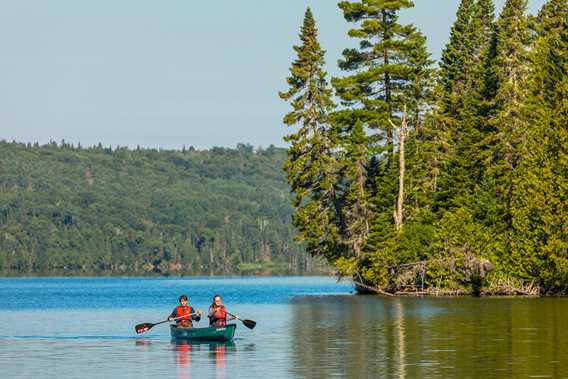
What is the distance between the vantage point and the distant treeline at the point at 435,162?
79.6 metres

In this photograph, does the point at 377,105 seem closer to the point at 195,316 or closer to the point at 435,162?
the point at 435,162

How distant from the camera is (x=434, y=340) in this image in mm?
45750

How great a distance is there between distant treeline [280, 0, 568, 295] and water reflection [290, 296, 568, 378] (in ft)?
24.2

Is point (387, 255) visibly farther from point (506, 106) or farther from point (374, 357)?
point (374, 357)

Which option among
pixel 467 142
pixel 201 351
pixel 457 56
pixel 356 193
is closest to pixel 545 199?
pixel 467 142

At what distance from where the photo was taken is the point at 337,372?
34.6m

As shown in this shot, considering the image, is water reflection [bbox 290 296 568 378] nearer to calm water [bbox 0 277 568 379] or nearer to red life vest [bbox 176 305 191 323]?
calm water [bbox 0 277 568 379]

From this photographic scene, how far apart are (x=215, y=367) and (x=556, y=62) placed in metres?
52.9

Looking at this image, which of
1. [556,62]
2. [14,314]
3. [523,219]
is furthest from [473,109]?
[14,314]

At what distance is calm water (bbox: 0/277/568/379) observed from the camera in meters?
35.5

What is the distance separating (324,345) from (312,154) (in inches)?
1981

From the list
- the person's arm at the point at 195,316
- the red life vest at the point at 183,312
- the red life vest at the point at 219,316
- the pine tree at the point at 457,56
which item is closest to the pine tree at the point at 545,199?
the pine tree at the point at 457,56

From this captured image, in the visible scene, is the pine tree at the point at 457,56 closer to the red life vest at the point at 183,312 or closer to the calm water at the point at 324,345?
the calm water at the point at 324,345

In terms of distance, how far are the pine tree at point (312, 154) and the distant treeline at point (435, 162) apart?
0.32ft
